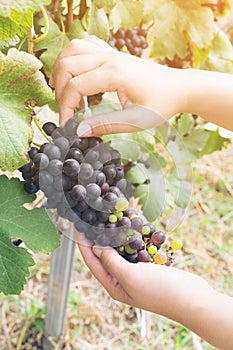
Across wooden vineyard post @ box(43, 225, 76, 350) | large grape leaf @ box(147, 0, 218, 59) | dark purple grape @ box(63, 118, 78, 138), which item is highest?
dark purple grape @ box(63, 118, 78, 138)

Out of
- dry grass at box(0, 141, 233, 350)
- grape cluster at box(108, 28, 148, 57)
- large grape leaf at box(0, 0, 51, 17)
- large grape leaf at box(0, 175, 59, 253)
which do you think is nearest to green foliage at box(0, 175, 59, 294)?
large grape leaf at box(0, 175, 59, 253)

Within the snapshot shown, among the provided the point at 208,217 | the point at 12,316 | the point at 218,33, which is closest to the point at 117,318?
the point at 12,316

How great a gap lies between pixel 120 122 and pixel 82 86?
61 mm

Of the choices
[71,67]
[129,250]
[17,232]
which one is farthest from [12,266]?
[71,67]

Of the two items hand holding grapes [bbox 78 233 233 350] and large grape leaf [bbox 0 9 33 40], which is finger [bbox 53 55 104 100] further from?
hand holding grapes [bbox 78 233 233 350]

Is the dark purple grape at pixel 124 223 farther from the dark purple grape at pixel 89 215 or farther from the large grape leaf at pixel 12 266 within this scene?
the large grape leaf at pixel 12 266

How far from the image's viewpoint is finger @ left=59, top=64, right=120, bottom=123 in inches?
24.9

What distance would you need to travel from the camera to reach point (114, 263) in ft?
2.06

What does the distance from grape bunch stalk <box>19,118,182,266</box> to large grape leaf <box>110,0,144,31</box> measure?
0.96 ft

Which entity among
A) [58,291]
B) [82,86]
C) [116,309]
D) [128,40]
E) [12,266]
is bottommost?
[116,309]

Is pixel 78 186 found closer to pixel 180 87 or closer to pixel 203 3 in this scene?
pixel 180 87

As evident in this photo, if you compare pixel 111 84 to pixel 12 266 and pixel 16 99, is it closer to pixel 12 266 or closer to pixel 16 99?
pixel 16 99

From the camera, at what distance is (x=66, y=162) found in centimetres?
59

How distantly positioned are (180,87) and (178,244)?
0.71ft
